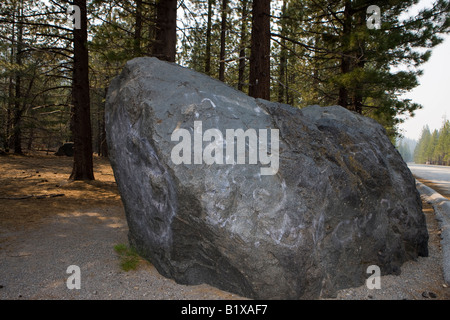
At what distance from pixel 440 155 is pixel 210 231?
253 feet

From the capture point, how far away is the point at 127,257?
3666mm

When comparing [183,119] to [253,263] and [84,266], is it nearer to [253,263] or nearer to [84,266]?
[253,263]

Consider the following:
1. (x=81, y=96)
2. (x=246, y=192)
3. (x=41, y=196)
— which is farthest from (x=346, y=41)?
(x=41, y=196)

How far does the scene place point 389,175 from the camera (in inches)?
152

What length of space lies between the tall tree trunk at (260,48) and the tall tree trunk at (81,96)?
5001 mm

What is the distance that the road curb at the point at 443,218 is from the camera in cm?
385

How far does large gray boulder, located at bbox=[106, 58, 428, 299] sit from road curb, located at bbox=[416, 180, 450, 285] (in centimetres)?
49

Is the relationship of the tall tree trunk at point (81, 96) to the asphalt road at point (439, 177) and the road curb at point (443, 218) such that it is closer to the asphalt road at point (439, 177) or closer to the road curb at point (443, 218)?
the road curb at point (443, 218)

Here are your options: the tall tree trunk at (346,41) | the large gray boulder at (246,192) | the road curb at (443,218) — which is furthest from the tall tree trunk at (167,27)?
the road curb at (443,218)

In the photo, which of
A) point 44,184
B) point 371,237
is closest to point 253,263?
point 371,237

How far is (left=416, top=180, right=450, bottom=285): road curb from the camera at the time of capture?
385cm

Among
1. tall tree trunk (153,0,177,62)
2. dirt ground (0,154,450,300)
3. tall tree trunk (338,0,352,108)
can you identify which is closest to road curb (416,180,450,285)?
dirt ground (0,154,450,300)

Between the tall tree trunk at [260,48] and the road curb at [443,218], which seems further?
the tall tree trunk at [260,48]

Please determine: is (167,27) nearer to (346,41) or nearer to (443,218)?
(346,41)
